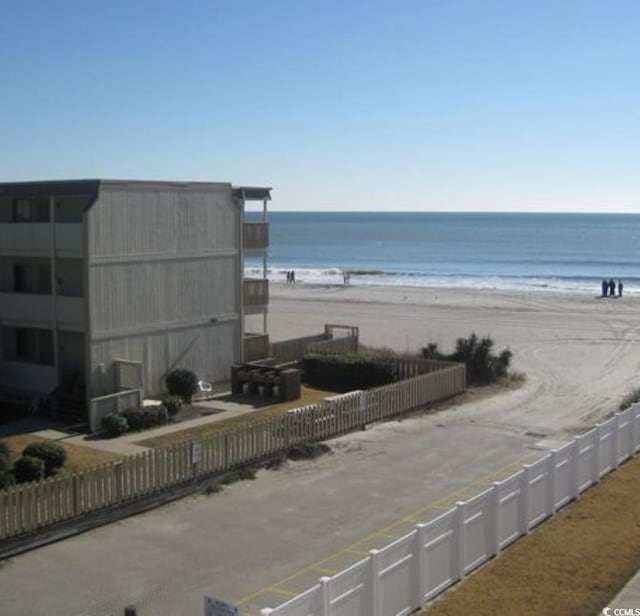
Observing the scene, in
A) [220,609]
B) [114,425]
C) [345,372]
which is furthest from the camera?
[345,372]

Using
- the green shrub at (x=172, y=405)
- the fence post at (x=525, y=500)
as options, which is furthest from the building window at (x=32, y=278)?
the fence post at (x=525, y=500)

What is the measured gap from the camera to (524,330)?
5188 centimetres

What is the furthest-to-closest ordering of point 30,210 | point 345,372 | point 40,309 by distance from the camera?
point 345,372, point 30,210, point 40,309

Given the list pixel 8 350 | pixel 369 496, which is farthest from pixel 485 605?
pixel 8 350

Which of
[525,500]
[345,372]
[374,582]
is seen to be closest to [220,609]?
[374,582]

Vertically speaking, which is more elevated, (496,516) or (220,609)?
(220,609)

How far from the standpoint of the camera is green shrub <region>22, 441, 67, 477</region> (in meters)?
20.5

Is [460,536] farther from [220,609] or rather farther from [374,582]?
[220,609]

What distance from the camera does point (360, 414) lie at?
2703 centimetres

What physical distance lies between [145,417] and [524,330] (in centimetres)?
3036

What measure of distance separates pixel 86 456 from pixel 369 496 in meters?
7.38

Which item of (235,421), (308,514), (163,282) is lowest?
(308,514)

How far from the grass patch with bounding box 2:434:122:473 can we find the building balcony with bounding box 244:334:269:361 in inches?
406

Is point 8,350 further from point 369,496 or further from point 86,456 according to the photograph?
point 369,496
